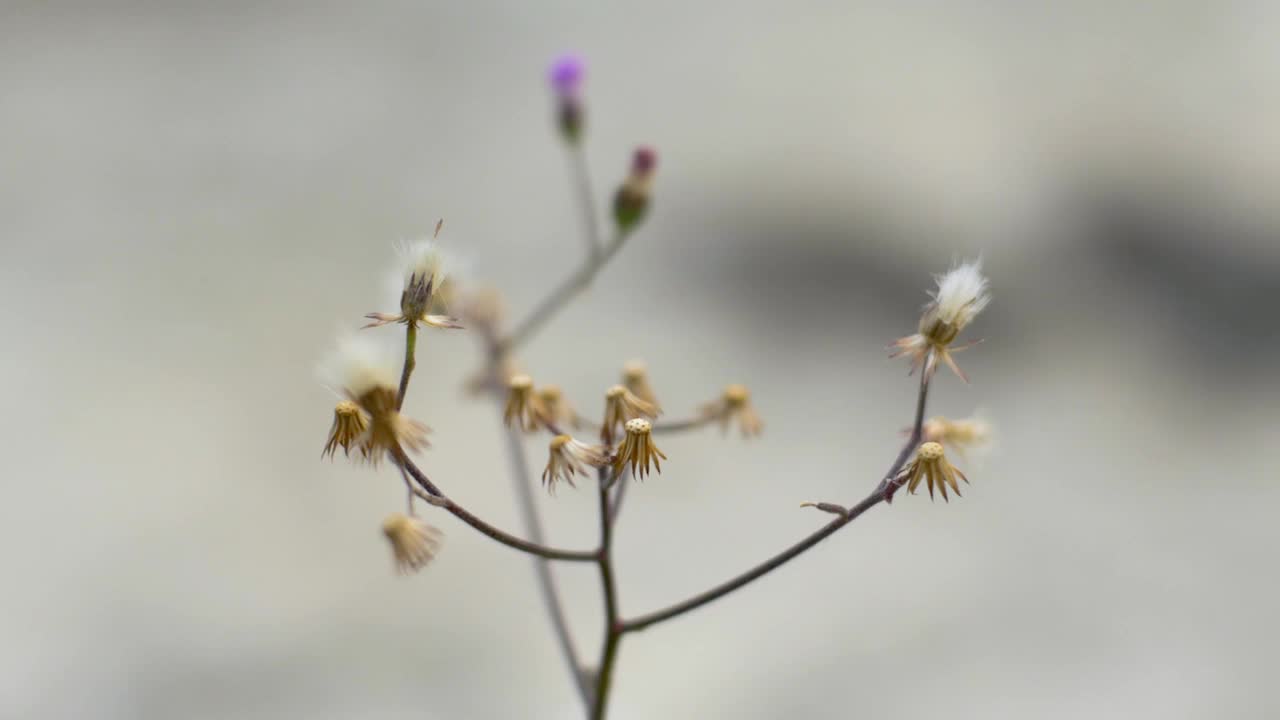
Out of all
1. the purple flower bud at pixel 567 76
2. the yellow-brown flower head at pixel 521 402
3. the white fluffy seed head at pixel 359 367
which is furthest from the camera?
the purple flower bud at pixel 567 76

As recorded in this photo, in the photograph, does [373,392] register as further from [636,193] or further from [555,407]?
[636,193]

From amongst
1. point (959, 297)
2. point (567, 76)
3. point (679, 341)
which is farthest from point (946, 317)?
point (679, 341)

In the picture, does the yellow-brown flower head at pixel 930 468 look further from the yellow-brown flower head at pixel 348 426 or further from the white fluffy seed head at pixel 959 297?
the yellow-brown flower head at pixel 348 426

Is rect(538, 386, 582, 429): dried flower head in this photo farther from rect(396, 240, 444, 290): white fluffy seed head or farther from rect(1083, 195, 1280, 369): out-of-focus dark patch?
rect(1083, 195, 1280, 369): out-of-focus dark patch

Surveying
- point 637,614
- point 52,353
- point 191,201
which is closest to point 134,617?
point 52,353

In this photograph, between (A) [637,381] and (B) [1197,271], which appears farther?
(B) [1197,271]

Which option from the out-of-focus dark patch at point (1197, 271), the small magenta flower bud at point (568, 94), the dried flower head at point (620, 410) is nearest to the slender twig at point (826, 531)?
the dried flower head at point (620, 410)

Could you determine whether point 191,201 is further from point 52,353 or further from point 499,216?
point 499,216
